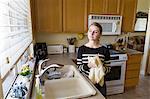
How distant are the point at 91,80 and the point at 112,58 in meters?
1.33

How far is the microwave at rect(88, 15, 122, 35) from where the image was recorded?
2689 mm

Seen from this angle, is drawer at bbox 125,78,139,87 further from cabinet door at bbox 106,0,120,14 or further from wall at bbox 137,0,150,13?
wall at bbox 137,0,150,13

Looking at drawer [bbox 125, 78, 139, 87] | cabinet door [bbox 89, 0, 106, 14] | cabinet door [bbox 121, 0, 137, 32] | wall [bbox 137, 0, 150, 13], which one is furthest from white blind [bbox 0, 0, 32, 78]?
wall [bbox 137, 0, 150, 13]

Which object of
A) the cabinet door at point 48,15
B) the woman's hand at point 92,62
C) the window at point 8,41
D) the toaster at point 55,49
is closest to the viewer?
the window at point 8,41

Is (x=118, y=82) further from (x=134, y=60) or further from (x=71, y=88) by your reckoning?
(x=71, y=88)

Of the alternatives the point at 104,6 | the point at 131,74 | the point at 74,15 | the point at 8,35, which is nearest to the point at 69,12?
the point at 74,15

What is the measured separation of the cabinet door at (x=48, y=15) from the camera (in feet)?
7.96

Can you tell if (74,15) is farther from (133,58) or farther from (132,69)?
(132,69)

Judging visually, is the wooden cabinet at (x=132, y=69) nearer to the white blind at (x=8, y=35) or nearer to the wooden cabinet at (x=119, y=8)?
the wooden cabinet at (x=119, y=8)

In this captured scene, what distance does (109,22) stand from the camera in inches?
109

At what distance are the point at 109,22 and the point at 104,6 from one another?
0.32m

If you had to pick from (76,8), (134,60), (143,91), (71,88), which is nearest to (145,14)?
(134,60)

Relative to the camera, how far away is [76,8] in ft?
8.48

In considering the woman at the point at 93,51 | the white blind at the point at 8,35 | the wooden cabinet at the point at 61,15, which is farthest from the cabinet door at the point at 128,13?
the white blind at the point at 8,35
